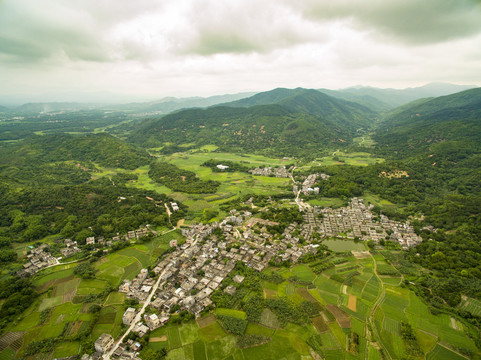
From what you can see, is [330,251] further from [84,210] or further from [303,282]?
[84,210]

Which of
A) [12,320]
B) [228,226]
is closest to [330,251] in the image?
[228,226]

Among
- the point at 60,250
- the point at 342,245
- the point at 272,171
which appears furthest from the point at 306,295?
the point at 272,171

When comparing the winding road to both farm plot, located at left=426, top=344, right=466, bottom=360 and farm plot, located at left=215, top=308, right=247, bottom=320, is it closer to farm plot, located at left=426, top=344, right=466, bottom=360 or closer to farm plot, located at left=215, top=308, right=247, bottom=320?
farm plot, located at left=426, top=344, right=466, bottom=360

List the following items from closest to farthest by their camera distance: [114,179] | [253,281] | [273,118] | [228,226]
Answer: [253,281]
[228,226]
[114,179]
[273,118]

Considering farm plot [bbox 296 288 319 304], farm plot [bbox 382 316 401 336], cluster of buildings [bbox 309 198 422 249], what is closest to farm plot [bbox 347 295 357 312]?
farm plot [bbox 382 316 401 336]

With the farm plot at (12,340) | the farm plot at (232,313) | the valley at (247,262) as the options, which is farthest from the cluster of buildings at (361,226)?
the farm plot at (12,340)

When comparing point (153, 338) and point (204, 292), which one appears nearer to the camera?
point (153, 338)
